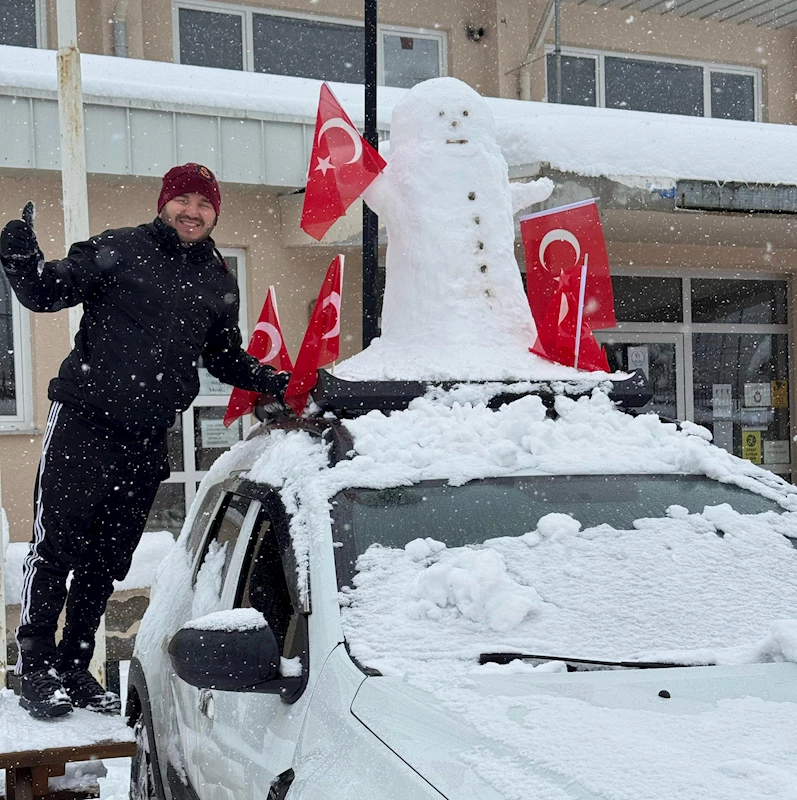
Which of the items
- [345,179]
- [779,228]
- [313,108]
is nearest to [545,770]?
[345,179]

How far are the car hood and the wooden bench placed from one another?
1.25 m

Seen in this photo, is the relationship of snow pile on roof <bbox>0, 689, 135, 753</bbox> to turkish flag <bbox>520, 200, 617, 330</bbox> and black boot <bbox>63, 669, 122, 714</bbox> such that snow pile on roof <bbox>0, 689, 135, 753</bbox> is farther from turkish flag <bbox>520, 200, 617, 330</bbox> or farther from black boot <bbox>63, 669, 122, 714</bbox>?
turkish flag <bbox>520, 200, 617, 330</bbox>

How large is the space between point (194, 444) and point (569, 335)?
5.24 m

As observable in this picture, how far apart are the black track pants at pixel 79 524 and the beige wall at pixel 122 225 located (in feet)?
13.5

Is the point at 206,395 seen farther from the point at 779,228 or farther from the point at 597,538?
the point at 597,538

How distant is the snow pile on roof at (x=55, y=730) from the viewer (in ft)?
9.72

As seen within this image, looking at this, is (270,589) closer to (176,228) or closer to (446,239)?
(176,228)

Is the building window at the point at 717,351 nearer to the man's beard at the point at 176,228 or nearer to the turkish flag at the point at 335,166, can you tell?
the turkish flag at the point at 335,166

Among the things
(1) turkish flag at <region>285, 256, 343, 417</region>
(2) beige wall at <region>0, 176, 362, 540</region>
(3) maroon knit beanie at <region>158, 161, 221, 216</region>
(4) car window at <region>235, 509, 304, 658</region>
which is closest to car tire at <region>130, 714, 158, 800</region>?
(4) car window at <region>235, 509, 304, 658</region>

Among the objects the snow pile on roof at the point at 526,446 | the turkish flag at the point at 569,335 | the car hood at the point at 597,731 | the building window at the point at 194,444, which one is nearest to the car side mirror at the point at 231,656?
the car hood at the point at 597,731

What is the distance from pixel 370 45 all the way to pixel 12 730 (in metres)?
3.86

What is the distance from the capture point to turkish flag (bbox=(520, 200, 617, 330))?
438 cm

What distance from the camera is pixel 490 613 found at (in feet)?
7.50

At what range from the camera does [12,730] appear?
307 centimetres
